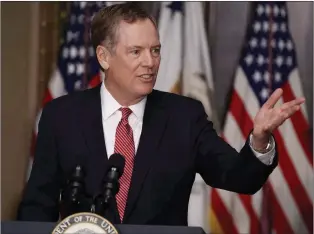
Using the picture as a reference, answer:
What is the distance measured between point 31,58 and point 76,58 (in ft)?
0.75

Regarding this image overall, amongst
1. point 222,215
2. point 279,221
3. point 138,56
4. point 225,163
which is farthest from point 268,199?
point 138,56

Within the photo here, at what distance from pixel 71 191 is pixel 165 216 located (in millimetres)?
440

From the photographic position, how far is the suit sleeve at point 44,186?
216 cm

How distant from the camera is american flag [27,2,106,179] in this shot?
3793 millimetres

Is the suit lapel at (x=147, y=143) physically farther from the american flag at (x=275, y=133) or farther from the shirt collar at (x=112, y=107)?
the american flag at (x=275, y=133)

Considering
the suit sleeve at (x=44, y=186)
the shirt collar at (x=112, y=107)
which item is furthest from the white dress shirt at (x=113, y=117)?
the suit sleeve at (x=44, y=186)

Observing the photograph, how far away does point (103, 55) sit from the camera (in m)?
2.31

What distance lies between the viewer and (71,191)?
1801 millimetres

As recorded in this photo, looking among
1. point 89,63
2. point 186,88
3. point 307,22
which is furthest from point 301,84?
point 89,63

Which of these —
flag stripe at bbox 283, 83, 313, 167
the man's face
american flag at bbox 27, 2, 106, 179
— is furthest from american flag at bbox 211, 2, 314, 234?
the man's face

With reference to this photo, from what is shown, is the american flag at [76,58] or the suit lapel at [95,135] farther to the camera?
the american flag at [76,58]

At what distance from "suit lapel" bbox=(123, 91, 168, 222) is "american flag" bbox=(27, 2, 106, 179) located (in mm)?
1505

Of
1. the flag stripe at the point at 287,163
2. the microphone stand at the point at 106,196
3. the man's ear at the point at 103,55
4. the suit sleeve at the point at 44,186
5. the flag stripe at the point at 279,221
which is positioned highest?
the man's ear at the point at 103,55

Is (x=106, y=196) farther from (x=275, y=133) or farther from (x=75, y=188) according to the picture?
(x=275, y=133)
